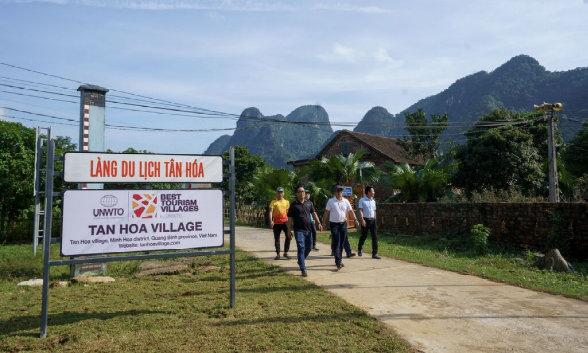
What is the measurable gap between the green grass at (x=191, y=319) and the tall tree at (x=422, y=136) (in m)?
31.8

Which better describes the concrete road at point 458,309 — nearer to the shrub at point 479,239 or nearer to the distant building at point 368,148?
the shrub at point 479,239

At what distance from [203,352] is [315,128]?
186 metres

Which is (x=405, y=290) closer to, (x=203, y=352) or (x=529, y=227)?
(x=203, y=352)

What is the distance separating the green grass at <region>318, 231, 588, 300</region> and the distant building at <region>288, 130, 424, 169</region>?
21.5 m

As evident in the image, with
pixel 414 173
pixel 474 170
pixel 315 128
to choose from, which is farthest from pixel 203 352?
pixel 315 128

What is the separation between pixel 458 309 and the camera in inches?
238

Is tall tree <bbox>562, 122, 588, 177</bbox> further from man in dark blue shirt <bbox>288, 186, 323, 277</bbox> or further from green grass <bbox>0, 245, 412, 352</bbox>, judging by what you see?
green grass <bbox>0, 245, 412, 352</bbox>

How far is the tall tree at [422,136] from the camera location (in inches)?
1478

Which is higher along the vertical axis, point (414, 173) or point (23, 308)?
point (414, 173)

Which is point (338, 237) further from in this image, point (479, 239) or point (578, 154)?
point (578, 154)

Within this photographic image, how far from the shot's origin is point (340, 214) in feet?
30.4

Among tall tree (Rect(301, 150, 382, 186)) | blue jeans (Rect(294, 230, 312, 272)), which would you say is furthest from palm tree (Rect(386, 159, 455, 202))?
blue jeans (Rect(294, 230, 312, 272))

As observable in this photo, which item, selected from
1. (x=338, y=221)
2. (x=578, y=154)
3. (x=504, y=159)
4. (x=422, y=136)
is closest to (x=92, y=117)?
(x=338, y=221)

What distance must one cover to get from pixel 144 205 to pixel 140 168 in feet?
1.71
